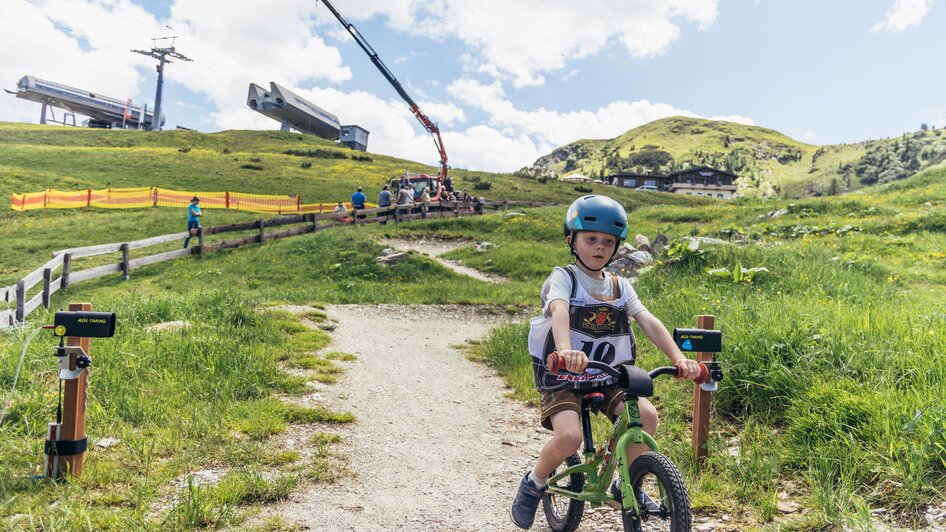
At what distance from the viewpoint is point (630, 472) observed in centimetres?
291

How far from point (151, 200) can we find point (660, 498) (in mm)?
39364

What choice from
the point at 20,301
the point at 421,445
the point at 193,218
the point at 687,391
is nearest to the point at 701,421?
the point at 687,391

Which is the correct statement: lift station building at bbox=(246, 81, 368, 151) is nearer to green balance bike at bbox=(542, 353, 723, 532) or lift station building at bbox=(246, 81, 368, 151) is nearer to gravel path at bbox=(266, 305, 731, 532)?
gravel path at bbox=(266, 305, 731, 532)

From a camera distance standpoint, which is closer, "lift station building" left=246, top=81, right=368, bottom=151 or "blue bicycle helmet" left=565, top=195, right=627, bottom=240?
"blue bicycle helmet" left=565, top=195, right=627, bottom=240

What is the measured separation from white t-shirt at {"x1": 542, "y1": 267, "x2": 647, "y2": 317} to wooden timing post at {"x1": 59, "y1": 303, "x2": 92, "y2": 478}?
133 inches

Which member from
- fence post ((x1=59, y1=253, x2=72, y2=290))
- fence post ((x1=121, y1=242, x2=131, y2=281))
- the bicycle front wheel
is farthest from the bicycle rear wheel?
fence post ((x1=121, y1=242, x2=131, y2=281))

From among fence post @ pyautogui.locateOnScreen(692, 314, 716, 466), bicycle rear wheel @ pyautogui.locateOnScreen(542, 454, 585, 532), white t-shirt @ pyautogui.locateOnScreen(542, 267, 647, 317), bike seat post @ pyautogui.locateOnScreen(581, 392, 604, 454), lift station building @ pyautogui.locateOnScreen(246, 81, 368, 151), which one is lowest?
bicycle rear wheel @ pyautogui.locateOnScreen(542, 454, 585, 532)

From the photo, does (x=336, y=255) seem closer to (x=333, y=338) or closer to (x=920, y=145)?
(x=333, y=338)

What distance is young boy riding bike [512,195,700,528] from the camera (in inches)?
125

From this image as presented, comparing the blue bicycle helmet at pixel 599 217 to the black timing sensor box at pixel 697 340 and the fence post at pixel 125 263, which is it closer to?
the black timing sensor box at pixel 697 340

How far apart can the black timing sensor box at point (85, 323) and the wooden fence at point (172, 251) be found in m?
5.46

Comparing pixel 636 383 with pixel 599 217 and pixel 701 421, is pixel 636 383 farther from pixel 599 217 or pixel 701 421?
pixel 701 421

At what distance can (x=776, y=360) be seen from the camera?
4.78 meters

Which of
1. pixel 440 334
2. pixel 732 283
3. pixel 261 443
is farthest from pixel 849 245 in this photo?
pixel 261 443
